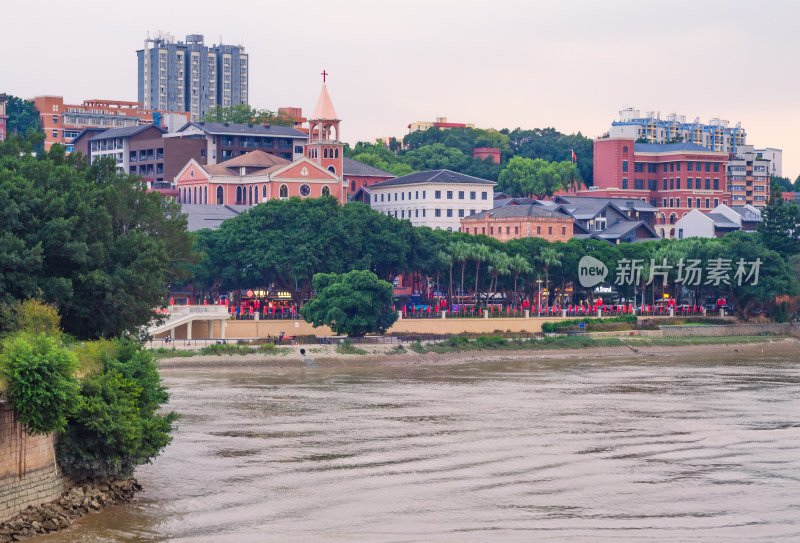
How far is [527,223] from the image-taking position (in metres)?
131

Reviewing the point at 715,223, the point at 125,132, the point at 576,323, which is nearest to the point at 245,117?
the point at 125,132

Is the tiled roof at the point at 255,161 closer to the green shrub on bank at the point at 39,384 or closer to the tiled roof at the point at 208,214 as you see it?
the tiled roof at the point at 208,214

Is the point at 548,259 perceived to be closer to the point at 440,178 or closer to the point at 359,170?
the point at 440,178

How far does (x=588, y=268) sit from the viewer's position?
116000mm

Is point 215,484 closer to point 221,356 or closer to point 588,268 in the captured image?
point 221,356

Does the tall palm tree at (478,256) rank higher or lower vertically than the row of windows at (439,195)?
lower

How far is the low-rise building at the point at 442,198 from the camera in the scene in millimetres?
145625

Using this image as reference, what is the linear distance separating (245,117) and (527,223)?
67.1 m

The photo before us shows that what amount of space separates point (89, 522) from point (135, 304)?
48.4 feet

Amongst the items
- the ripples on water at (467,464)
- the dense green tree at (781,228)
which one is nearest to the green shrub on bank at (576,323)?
the ripples on water at (467,464)

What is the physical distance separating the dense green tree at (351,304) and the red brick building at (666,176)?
298 ft

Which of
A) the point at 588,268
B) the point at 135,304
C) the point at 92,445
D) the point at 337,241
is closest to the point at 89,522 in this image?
the point at 92,445

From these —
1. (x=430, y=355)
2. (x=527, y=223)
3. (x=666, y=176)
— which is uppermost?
(x=666, y=176)

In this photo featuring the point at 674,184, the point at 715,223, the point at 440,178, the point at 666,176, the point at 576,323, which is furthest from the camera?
the point at 666,176
